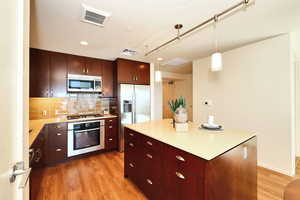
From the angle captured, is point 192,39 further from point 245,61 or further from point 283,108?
point 283,108

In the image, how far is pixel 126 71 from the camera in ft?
11.7

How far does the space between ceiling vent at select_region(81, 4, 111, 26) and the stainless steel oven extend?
6.76 ft

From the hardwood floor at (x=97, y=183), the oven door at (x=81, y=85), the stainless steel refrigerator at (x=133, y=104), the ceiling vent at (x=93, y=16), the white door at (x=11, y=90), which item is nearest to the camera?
the white door at (x=11, y=90)

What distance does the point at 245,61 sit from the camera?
2.76m

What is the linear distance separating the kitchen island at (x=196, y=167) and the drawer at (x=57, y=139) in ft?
6.23

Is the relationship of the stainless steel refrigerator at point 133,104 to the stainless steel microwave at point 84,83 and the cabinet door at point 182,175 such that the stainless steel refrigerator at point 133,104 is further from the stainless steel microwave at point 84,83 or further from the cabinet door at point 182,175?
the cabinet door at point 182,175

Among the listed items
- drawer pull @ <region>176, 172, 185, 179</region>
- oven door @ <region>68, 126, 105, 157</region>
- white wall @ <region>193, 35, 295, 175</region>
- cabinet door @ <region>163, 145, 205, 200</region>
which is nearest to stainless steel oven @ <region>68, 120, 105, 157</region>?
oven door @ <region>68, 126, 105, 157</region>

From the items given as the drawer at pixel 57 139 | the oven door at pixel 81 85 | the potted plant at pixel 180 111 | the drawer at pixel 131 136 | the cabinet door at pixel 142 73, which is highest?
the cabinet door at pixel 142 73

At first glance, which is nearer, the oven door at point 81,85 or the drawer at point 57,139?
the drawer at point 57,139

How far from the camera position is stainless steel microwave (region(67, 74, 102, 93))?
3035 millimetres

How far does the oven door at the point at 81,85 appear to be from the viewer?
3.02 meters

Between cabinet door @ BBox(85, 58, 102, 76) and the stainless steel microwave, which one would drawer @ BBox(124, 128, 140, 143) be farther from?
cabinet door @ BBox(85, 58, 102, 76)

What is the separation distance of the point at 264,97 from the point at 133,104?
290cm

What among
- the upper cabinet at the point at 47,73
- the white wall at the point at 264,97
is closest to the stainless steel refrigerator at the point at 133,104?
the upper cabinet at the point at 47,73
